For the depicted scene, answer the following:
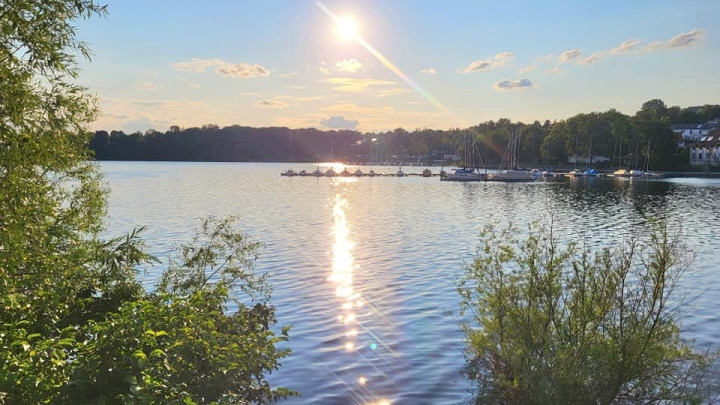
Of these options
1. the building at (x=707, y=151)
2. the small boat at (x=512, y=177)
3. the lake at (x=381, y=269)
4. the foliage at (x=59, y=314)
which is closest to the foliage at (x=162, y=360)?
the foliage at (x=59, y=314)

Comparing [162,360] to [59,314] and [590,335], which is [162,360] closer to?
[59,314]

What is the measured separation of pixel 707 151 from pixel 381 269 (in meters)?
189

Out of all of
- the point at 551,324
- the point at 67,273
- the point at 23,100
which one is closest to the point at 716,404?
the point at 551,324

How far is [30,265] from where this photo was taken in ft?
37.0

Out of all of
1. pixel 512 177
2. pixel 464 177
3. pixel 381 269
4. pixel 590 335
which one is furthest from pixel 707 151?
pixel 590 335

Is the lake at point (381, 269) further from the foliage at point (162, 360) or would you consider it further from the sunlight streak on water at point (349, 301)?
the foliage at point (162, 360)

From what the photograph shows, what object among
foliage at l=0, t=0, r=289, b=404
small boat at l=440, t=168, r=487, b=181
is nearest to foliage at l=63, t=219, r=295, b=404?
foliage at l=0, t=0, r=289, b=404

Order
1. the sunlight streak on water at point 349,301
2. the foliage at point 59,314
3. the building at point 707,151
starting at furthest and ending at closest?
the building at point 707,151 < the sunlight streak on water at point 349,301 < the foliage at point 59,314

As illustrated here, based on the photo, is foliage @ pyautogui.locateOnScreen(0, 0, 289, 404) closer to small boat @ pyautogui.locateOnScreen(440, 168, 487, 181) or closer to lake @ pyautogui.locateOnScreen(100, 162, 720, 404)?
lake @ pyautogui.locateOnScreen(100, 162, 720, 404)

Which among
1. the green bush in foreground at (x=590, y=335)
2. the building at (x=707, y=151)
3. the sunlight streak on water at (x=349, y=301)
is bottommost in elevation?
the sunlight streak on water at (x=349, y=301)

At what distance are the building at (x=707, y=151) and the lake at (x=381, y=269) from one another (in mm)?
120298

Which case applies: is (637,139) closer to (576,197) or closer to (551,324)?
(576,197)

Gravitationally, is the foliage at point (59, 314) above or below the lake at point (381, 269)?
above

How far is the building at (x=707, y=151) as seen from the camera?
177000mm
